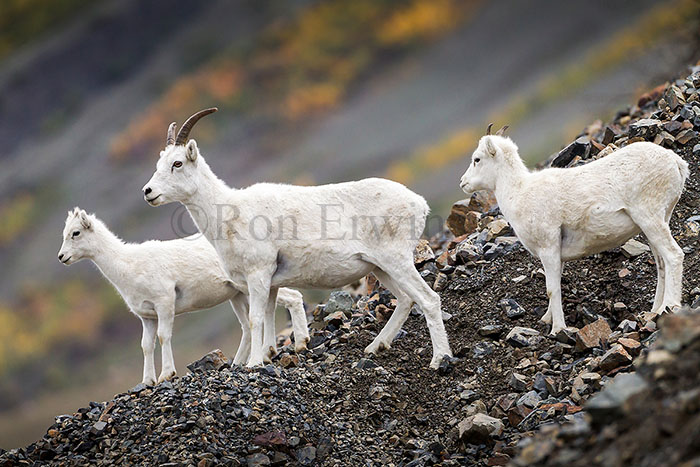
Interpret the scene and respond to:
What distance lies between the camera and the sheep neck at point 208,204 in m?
11.0

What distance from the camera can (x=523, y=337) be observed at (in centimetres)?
1028

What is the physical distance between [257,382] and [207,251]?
3957 millimetres

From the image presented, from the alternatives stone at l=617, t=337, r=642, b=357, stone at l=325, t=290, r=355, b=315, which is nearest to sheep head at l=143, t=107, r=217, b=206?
stone at l=325, t=290, r=355, b=315

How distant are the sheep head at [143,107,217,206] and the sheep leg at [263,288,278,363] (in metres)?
1.93

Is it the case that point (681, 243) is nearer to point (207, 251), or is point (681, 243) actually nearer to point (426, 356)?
point (426, 356)

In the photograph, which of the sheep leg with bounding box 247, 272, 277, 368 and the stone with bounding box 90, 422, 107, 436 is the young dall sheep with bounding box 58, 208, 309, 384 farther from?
the stone with bounding box 90, 422, 107, 436

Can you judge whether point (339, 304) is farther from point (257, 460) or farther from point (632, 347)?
point (632, 347)

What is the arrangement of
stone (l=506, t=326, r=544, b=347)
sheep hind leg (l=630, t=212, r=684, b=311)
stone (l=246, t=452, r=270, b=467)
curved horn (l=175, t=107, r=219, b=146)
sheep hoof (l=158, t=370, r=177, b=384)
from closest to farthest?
1. stone (l=246, t=452, r=270, b=467)
2. sheep hind leg (l=630, t=212, r=684, b=311)
3. stone (l=506, t=326, r=544, b=347)
4. curved horn (l=175, t=107, r=219, b=146)
5. sheep hoof (l=158, t=370, r=177, b=384)

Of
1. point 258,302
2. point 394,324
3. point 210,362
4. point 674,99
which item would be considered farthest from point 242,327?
point 674,99

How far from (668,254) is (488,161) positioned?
286 centimetres

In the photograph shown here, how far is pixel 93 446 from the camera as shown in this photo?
30.7 feet

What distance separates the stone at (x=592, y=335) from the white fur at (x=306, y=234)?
174 centimetres

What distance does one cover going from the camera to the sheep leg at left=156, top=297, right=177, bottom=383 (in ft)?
39.9

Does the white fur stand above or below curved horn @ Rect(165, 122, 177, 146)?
below
